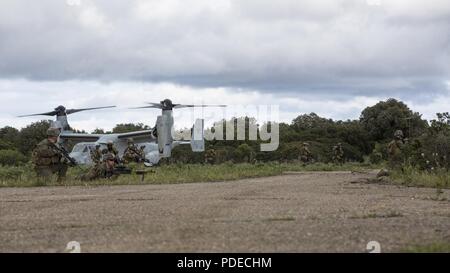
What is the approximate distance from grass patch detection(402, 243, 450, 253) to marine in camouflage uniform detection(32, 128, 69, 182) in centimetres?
1741

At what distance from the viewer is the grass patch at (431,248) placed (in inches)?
289

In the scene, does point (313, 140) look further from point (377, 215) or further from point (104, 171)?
point (377, 215)

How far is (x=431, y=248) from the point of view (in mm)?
7469

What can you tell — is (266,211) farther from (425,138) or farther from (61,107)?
(61,107)

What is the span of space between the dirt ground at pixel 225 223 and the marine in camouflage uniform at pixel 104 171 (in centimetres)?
825

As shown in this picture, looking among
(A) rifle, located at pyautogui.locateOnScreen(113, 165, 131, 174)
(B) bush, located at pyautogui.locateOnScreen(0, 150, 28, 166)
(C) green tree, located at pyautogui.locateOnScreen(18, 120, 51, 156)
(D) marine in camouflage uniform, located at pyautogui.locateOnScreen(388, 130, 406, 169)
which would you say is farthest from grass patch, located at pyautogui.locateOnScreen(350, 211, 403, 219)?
(C) green tree, located at pyautogui.locateOnScreen(18, 120, 51, 156)

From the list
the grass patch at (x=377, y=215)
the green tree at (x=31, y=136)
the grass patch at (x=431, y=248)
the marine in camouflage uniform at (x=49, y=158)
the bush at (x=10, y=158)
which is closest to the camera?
the grass patch at (x=431, y=248)

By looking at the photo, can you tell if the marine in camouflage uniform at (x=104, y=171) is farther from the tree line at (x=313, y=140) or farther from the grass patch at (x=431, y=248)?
the tree line at (x=313, y=140)

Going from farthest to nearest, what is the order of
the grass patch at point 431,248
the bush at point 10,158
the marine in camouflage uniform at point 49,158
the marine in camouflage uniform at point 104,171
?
the bush at point 10,158
the marine in camouflage uniform at point 104,171
the marine in camouflage uniform at point 49,158
the grass patch at point 431,248

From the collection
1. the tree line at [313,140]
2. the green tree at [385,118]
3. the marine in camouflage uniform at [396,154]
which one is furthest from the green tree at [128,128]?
the marine in camouflage uniform at [396,154]

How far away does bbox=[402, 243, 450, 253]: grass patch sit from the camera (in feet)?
24.0

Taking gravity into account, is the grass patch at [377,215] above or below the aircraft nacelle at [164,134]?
below

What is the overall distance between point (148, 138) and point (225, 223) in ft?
141

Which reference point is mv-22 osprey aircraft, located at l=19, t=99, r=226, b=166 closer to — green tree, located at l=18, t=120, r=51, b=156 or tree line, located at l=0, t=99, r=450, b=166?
tree line, located at l=0, t=99, r=450, b=166
